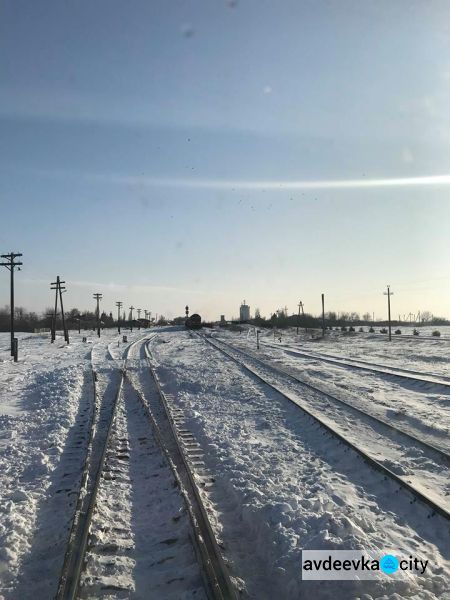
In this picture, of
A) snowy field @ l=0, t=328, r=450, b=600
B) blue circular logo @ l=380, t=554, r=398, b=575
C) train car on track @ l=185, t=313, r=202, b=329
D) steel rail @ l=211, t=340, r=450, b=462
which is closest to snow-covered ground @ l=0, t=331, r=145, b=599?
snowy field @ l=0, t=328, r=450, b=600

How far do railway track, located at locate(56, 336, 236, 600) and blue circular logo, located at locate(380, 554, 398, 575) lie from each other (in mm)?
1652

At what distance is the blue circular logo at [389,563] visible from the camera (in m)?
4.87

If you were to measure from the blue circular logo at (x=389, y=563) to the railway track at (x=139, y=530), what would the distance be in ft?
5.42

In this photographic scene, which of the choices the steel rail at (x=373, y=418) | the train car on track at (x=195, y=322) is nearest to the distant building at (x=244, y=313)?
the train car on track at (x=195, y=322)

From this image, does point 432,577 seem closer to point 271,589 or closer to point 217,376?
point 271,589

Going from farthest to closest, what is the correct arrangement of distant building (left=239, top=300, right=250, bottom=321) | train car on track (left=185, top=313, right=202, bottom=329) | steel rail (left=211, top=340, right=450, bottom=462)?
distant building (left=239, top=300, right=250, bottom=321)
train car on track (left=185, top=313, right=202, bottom=329)
steel rail (left=211, top=340, right=450, bottom=462)

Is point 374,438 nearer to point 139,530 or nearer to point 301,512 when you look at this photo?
point 301,512

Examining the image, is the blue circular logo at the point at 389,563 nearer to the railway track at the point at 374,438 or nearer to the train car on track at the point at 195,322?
the railway track at the point at 374,438

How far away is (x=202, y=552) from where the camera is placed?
5.09 meters

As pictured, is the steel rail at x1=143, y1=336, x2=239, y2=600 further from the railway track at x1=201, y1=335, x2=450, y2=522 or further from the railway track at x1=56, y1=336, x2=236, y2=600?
the railway track at x1=201, y1=335, x2=450, y2=522

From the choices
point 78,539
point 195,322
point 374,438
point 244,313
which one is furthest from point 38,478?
point 244,313

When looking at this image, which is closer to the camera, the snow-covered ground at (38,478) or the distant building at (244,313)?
the snow-covered ground at (38,478)

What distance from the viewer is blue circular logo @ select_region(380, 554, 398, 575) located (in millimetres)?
4868

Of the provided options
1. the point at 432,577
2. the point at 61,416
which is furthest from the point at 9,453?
the point at 432,577
